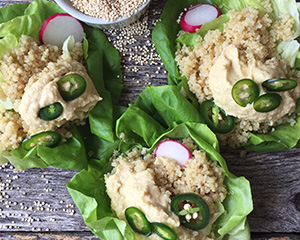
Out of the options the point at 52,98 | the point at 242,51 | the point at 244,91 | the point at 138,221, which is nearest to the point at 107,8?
the point at 52,98

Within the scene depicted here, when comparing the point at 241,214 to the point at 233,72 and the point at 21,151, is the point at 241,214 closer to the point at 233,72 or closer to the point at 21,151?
the point at 233,72

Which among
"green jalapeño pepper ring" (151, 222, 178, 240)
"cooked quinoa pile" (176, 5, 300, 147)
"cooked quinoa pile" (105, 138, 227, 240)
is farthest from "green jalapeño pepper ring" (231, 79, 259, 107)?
"green jalapeño pepper ring" (151, 222, 178, 240)

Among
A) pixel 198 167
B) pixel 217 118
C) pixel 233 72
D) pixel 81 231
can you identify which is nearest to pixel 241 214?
pixel 198 167

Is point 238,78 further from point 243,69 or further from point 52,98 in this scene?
point 52,98

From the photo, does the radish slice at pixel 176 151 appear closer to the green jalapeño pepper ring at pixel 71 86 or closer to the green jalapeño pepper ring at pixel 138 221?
the green jalapeño pepper ring at pixel 138 221

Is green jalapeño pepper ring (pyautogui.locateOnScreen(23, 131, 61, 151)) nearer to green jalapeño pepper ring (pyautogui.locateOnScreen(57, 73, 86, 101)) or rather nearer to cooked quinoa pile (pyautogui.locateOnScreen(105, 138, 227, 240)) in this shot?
green jalapeño pepper ring (pyautogui.locateOnScreen(57, 73, 86, 101))

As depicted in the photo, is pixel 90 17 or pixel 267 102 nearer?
pixel 267 102
